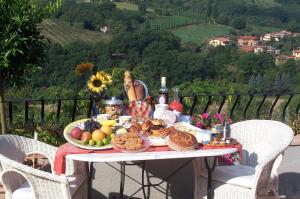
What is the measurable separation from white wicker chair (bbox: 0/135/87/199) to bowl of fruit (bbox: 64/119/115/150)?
0.25 m

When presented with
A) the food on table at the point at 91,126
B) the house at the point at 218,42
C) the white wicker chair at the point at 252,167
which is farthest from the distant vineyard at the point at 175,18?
the food on table at the point at 91,126

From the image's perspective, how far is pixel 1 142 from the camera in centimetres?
348

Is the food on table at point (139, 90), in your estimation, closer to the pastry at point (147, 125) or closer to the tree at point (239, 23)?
the pastry at point (147, 125)

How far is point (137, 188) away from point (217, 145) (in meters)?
1.41

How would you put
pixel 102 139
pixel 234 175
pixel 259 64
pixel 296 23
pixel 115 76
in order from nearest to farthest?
pixel 102 139
pixel 234 175
pixel 115 76
pixel 259 64
pixel 296 23

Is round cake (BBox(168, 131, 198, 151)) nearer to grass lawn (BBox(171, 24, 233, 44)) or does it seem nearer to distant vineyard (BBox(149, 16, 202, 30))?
distant vineyard (BBox(149, 16, 202, 30))

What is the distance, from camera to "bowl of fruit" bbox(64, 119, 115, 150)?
10.8 feet

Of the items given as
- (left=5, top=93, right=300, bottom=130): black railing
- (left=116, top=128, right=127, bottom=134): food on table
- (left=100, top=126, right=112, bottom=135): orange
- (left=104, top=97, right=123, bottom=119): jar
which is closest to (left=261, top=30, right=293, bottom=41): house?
(left=5, top=93, right=300, bottom=130): black railing

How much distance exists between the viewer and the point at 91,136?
11.0 feet

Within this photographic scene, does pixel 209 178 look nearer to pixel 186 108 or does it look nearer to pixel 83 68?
pixel 83 68

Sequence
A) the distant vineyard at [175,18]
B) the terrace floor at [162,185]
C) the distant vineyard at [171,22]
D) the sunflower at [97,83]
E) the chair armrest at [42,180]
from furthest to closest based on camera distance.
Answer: the distant vineyard at [175,18], the distant vineyard at [171,22], the terrace floor at [162,185], the sunflower at [97,83], the chair armrest at [42,180]

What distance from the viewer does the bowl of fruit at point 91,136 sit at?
330cm

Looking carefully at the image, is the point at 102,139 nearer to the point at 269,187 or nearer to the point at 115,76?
the point at 269,187

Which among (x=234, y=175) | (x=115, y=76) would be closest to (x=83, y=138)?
(x=234, y=175)
